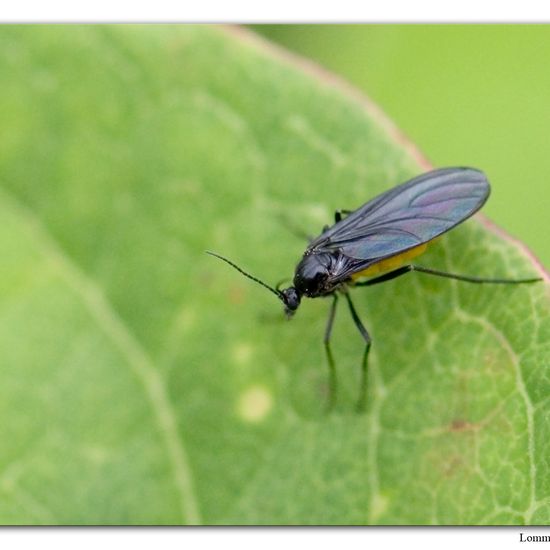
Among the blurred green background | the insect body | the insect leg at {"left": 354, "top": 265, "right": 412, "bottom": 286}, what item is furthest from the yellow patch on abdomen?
the blurred green background

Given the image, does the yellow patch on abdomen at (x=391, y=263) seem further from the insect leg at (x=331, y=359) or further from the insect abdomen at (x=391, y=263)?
the insect leg at (x=331, y=359)

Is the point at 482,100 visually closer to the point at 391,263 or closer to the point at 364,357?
the point at 391,263

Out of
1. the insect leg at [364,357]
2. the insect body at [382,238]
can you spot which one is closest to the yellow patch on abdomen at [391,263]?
the insect body at [382,238]

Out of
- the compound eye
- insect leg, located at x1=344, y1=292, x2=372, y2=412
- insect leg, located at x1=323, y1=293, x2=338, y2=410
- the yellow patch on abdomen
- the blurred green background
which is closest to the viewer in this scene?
insect leg, located at x1=344, y1=292, x2=372, y2=412

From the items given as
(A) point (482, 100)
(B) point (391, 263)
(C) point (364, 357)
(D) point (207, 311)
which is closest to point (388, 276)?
(B) point (391, 263)

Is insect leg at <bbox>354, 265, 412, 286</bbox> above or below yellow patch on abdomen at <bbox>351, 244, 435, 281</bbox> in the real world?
below

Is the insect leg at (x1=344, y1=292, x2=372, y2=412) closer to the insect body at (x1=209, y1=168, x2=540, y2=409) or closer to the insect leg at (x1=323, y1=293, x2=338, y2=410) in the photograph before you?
the insect body at (x1=209, y1=168, x2=540, y2=409)
